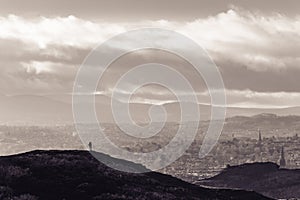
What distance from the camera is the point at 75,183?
93.9m

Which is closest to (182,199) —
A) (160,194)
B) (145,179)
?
(160,194)

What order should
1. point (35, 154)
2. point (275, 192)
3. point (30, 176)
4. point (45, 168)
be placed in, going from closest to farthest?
1. point (30, 176)
2. point (45, 168)
3. point (35, 154)
4. point (275, 192)

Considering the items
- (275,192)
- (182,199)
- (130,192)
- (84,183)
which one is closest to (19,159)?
(84,183)

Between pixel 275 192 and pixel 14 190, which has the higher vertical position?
pixel 14 190

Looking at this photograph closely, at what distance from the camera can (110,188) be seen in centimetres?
9488

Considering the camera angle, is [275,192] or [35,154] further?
[275,192]

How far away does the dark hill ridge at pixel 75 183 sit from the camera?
285 feet

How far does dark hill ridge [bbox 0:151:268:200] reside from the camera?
86938 mm

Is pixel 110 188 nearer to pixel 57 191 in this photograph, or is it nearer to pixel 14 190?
pixel 57 191

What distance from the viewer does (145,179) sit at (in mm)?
111500

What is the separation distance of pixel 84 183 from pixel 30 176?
28.5 ft

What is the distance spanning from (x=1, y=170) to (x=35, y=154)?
16982mm

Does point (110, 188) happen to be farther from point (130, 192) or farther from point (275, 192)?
point (275, 192)

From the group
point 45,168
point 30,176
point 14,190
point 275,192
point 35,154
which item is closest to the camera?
point 14,190
